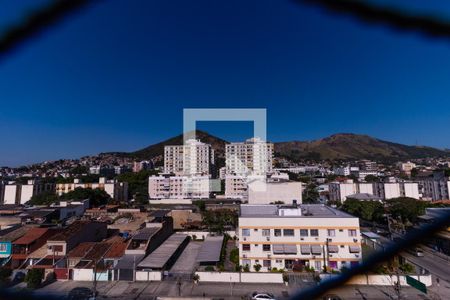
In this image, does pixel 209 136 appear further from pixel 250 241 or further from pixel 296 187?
pixel 250 241

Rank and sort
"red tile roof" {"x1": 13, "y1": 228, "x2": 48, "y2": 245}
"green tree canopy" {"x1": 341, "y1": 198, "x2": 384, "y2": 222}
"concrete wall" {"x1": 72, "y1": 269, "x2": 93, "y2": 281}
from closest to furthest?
"concrete wall" {"x1": 72, "y1": 269, "x2": 93, "y2": 281} < "red tile roof" {"x1": 13, "y1": 228, "x2": 48, "y2": 245} < "green tree canopy" {"x1": 341, "y1": 198, "x2": 384, "y2": 222}

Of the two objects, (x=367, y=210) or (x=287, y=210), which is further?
(x=367, y=210)

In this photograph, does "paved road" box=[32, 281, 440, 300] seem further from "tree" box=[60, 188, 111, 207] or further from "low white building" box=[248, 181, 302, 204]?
Result: "tree" box=[60, 188, 111, 207]

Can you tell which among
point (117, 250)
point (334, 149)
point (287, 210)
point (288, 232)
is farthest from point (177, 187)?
point (334, 149)

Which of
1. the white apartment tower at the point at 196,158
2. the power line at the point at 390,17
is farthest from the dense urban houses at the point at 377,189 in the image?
the power line at the point at 390,17

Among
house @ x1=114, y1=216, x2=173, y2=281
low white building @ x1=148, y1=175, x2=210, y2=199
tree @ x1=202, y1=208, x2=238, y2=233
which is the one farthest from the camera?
low white building @ x1=148, y1=175, x2=210, y2=199

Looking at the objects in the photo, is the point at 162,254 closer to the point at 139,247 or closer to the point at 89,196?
the point at 139,247

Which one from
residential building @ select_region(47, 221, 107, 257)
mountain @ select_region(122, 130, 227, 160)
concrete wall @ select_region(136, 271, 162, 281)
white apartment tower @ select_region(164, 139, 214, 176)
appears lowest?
concrete wall @ select_region(136, 271, 162, 281)

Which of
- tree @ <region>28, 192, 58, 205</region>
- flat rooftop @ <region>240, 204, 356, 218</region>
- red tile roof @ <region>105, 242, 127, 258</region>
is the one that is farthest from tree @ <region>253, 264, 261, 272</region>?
tree @ <region>28, 192, 58, 205</region>

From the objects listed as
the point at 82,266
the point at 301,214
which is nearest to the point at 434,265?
the point at 301,214
